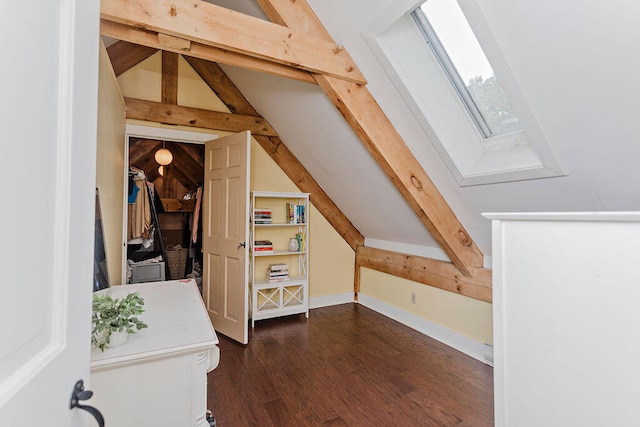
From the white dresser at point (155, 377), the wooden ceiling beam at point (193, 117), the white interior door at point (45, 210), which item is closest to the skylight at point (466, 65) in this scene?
the white interior door at point (45, 210)

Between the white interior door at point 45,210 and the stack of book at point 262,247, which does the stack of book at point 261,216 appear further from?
the white interior door at point 45,210

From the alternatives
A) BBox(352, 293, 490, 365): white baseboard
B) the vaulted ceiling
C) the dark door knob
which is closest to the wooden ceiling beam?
the vaulted ceiling

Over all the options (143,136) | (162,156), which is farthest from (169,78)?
(162,156)

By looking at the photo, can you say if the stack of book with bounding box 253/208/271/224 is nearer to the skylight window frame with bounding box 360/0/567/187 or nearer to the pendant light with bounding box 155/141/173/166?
the pendant light with bounding box 155/141/173/166

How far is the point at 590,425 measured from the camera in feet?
2.93

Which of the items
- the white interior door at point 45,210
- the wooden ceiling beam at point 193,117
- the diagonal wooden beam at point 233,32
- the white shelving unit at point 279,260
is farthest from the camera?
the white shelving unit at point 279,260

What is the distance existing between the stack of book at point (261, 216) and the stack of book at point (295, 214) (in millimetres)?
276

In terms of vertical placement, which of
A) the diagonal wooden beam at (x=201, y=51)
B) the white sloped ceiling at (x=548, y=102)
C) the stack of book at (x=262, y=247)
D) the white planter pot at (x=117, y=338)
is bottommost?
the white planter pot at (x=117, y=338)

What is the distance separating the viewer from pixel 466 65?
1932 millimetres

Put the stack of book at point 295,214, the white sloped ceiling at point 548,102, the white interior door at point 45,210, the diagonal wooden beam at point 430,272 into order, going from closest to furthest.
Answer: the white interior door at point 45,210 < the white sloped ceiling at point 548,102 < the diagonal wooden beam at point 430,272 < the stack of book at point 295,214

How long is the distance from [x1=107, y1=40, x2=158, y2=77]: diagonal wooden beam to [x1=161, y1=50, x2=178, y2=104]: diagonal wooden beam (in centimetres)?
18

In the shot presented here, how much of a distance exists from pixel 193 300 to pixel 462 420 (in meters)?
1.75

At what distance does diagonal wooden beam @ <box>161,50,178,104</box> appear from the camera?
3.38 m

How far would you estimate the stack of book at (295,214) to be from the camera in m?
3.84
